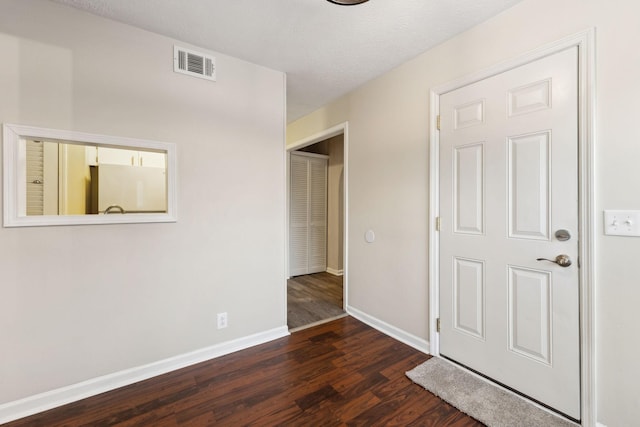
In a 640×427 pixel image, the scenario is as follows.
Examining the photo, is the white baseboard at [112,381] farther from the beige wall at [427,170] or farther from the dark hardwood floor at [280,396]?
the beige wall at [427,170]

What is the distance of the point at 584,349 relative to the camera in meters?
1.38

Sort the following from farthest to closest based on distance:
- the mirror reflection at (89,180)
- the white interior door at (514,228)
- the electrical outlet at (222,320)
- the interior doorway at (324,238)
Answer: the interior doorway at (324,238), the mirror reflection at (89,180), the electrical outlet at (222,320), the white interior door at (514,228)

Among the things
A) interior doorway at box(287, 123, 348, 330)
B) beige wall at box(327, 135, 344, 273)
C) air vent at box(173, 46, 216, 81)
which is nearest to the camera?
air vent at box(173, 46, 216, 81)

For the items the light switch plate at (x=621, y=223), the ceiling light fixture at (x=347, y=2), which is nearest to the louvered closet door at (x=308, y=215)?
the ceiling light fixture at (x=347, y=2)

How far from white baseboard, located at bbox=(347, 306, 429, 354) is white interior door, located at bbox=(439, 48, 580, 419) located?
0.17 meters

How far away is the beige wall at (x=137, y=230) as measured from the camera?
5.10ft

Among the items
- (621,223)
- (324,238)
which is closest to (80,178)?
(324,238)

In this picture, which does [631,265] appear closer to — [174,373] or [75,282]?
[174,373]

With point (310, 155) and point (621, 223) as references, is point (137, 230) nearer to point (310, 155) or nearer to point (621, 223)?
point (621, 223)

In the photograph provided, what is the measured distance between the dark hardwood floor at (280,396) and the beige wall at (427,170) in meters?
0.60

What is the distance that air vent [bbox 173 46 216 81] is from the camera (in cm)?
200

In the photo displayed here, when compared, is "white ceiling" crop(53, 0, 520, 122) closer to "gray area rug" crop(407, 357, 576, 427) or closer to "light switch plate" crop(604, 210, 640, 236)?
"light switch plate" crop(604, 210, 640, 236)

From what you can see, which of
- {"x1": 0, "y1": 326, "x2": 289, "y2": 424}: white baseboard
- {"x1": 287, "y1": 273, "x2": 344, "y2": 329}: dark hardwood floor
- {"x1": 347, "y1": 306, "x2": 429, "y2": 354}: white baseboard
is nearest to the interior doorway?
{"x1": 287, "y1": 273, "x2": 344, "y2": 329}: dark hardwood floor

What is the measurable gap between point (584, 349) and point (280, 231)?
2.21 m
